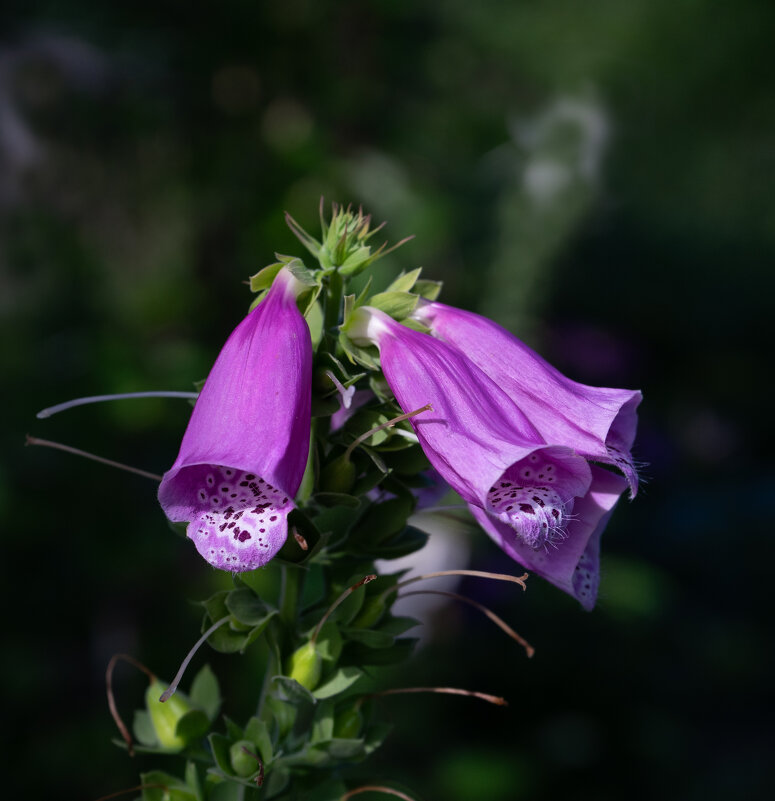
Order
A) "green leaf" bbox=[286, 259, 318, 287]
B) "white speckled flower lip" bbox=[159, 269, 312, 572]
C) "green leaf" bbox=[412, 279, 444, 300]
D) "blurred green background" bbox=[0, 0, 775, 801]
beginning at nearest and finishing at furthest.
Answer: "white speckled flower lip" bbox=[159, 269, 312, 572] → "green leaf" bbox=[286, 259, 318, 287] → "green leaf" bbox=[412, 279, 444, 300] → "blurred green background" bbox=[0, 0, 775, 801]

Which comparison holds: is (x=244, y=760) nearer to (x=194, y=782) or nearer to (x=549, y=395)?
→ (x=194, y=782)

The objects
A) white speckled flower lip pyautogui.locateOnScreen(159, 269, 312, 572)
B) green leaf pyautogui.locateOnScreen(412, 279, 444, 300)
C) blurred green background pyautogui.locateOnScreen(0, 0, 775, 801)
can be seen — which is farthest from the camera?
blurred green background pyautogui.locateOnScreen(0, 0, 775, 801)

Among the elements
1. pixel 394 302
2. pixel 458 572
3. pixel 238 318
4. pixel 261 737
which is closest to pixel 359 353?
pixel 394 302

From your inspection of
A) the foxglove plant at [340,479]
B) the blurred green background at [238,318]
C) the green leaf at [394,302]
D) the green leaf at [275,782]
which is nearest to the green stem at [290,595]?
the foxglove plant at [340,479]

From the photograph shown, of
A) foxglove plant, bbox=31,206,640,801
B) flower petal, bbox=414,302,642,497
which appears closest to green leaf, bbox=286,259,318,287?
foxglove plant, bbox=31,206,640,801

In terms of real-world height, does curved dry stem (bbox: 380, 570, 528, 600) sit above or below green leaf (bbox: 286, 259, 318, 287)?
below

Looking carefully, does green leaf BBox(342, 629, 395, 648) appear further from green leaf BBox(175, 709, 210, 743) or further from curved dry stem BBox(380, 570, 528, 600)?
green leaf BBox(175, 709, 210, 743)

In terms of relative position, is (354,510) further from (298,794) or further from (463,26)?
(463,26)
